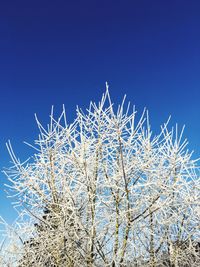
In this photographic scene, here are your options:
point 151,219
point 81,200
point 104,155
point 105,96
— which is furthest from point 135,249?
point 105,96

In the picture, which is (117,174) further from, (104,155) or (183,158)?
(183,158)

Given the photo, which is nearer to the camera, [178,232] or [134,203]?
[134,203]

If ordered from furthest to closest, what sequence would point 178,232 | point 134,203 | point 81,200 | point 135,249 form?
point 178,232
point 81,200
point 135,249
point 134,203

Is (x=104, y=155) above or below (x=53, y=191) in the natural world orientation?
above

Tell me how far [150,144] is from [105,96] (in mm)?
1116

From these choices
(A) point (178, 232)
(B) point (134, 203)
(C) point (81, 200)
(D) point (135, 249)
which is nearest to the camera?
(B) point (134, 203)

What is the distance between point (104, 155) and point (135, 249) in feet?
4.98

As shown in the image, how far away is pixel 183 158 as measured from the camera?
6.74m

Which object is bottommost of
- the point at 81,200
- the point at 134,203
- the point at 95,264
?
the point at 95,264

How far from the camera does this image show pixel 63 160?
637 cm

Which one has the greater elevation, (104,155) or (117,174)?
(104,155)

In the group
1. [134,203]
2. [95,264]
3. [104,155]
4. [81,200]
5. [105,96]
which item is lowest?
[95,264]

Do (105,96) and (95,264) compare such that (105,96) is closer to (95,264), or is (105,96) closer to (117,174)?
(117,174)

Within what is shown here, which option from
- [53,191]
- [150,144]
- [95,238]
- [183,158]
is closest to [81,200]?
[53,191]
